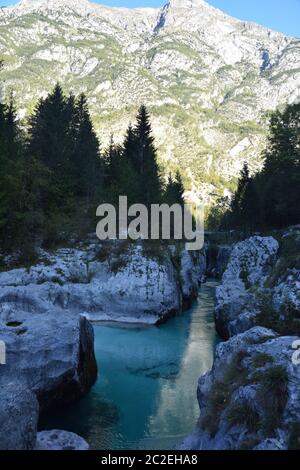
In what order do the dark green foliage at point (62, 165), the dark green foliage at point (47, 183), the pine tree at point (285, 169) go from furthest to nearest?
the pine tree at point (285, 169) → the dark green foliage at point (62, 165) → the dark green foliage at point (47, 183)

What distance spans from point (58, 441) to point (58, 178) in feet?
133

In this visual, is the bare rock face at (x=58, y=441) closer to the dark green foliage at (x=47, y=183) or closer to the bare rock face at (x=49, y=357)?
the bare rock face at (x=49, y=357)

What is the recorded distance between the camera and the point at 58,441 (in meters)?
12.8

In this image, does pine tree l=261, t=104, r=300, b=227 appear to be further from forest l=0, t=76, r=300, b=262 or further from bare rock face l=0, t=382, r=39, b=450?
bare rock face l=0, t=382, r=39, b=450

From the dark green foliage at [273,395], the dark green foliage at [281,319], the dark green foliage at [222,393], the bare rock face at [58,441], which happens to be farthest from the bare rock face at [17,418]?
the dark green foliage at [281,319]

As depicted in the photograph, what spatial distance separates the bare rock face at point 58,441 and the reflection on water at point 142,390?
2.58 metres

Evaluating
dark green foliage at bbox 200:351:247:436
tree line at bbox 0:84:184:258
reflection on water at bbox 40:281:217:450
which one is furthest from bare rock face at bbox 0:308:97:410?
tree line at bbox 0:84:184:258

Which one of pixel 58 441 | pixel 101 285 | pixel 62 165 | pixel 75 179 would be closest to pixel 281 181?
pixel 75 179

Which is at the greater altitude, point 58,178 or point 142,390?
point 58,178

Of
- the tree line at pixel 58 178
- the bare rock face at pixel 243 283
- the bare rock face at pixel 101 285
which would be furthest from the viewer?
the tree line at pixel 58 178

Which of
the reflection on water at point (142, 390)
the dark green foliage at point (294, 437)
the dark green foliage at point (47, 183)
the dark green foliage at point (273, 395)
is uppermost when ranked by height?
the dark green foliage at point (47, 183)

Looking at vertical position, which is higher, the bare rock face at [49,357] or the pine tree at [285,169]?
the pine tree at [285,169]

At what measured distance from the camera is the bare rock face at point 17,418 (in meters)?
11.7

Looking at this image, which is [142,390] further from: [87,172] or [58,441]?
[87,172]
